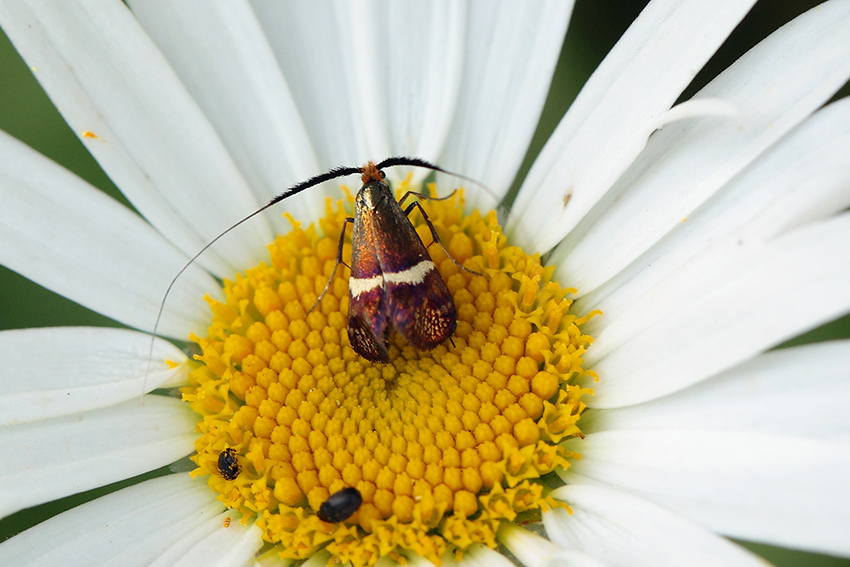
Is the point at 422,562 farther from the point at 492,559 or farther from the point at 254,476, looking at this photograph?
the point at 254,476

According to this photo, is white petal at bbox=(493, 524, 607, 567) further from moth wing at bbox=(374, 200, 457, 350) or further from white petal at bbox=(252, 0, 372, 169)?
white petal at bbox=(252, 0, 372, 169)

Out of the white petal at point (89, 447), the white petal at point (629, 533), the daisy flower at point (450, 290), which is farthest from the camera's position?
the white petal at point (89, 447)

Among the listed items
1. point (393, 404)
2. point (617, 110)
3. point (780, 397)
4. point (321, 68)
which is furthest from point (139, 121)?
point (780, 397)

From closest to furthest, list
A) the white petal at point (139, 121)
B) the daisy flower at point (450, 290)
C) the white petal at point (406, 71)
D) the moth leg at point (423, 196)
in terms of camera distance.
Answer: the daisy flower at point (450, 290) < the white petal at point (139, 121) < the moth leg at point (423, 196) < the white petal at point (406, 71)

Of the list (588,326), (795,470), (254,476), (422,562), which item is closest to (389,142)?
(588,326)

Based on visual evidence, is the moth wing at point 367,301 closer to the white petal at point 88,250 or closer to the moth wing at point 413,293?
the moth wing at point 413,293

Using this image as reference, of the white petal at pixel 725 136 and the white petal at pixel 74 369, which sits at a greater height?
the white petal at pixel 74 369

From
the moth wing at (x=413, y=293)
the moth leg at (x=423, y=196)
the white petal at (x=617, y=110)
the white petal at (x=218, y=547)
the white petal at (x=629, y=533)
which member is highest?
the moth leg at (x=423, y=196)

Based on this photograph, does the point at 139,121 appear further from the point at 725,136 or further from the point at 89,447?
the point at 725,136

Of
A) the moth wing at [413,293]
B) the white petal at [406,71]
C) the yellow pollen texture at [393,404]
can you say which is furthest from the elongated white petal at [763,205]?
the white petal at [406,71]
